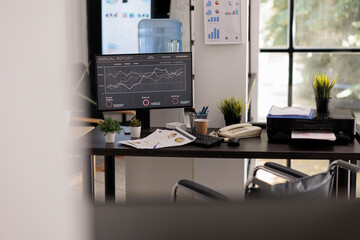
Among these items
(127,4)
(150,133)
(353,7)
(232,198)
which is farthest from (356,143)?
(353,7)

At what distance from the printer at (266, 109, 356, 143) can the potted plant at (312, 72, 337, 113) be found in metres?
0.10

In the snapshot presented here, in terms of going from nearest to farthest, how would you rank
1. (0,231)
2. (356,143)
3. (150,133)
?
(0,231)
(356,143)
(150,133)

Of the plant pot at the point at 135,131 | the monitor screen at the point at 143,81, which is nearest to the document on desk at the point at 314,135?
the monitor screen at the point at 143,81

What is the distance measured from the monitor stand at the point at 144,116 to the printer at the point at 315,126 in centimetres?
81

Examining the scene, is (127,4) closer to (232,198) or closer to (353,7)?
(353,7)

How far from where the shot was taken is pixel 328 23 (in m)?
5.66

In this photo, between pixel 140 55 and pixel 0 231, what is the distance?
8.99 feet

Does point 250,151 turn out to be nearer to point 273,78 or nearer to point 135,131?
point 135,131

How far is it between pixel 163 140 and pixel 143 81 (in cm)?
50

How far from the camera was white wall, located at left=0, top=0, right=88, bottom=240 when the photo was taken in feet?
0.75

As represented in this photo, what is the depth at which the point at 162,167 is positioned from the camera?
10.9 feet

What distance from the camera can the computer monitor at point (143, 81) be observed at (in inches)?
114

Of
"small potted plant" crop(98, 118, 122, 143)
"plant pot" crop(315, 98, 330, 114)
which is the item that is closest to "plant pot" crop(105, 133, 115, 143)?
"small potted plant" crop(98, 118, 122, 143)

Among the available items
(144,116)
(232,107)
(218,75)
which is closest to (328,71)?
(218,75)
